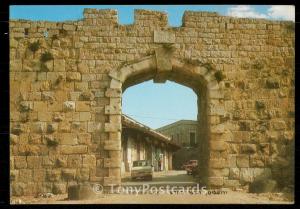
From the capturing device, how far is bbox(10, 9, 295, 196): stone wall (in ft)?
34.2

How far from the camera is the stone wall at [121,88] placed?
1042cm

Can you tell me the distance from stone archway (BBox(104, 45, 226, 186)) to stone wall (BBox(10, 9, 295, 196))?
0.03 meters

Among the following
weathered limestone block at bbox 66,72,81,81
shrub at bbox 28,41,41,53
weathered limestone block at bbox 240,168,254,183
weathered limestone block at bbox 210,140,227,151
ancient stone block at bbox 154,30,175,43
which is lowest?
weathered limestone block at bbox 240,168,254,183

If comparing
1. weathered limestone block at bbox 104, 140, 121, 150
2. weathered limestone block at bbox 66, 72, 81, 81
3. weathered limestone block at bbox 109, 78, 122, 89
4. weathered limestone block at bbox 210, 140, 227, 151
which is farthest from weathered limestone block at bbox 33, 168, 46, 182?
weathered limestone block at bbox 210, 140, 227, 151

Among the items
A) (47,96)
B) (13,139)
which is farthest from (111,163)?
(13,139)

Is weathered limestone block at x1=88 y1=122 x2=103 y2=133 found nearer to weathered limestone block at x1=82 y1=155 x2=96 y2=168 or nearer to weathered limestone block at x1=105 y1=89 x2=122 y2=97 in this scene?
weathered limestone block at x1=82 y1=155 x2=96 y2=168

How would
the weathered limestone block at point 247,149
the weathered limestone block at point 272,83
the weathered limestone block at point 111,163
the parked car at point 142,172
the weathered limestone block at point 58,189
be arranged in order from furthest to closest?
the parked car at point 142,172, the weathered limestone block at point 272,83, the weathered limestone block at point 247,149, the weathered limestone block at point 111,163, the weathered limestone block at point 58,189

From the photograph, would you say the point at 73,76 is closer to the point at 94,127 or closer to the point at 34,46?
the point at 34,46

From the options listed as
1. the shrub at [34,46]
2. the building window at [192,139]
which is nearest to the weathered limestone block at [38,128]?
the shrub at [34,46]

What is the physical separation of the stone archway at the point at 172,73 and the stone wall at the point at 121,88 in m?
0.03

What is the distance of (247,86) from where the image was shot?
11.1m

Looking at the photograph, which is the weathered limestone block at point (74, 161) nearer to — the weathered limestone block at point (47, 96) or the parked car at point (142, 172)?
the weathered limestone block at point (47, 96)

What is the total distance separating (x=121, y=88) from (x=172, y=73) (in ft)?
5.34

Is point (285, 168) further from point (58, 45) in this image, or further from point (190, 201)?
point (58, 45)
